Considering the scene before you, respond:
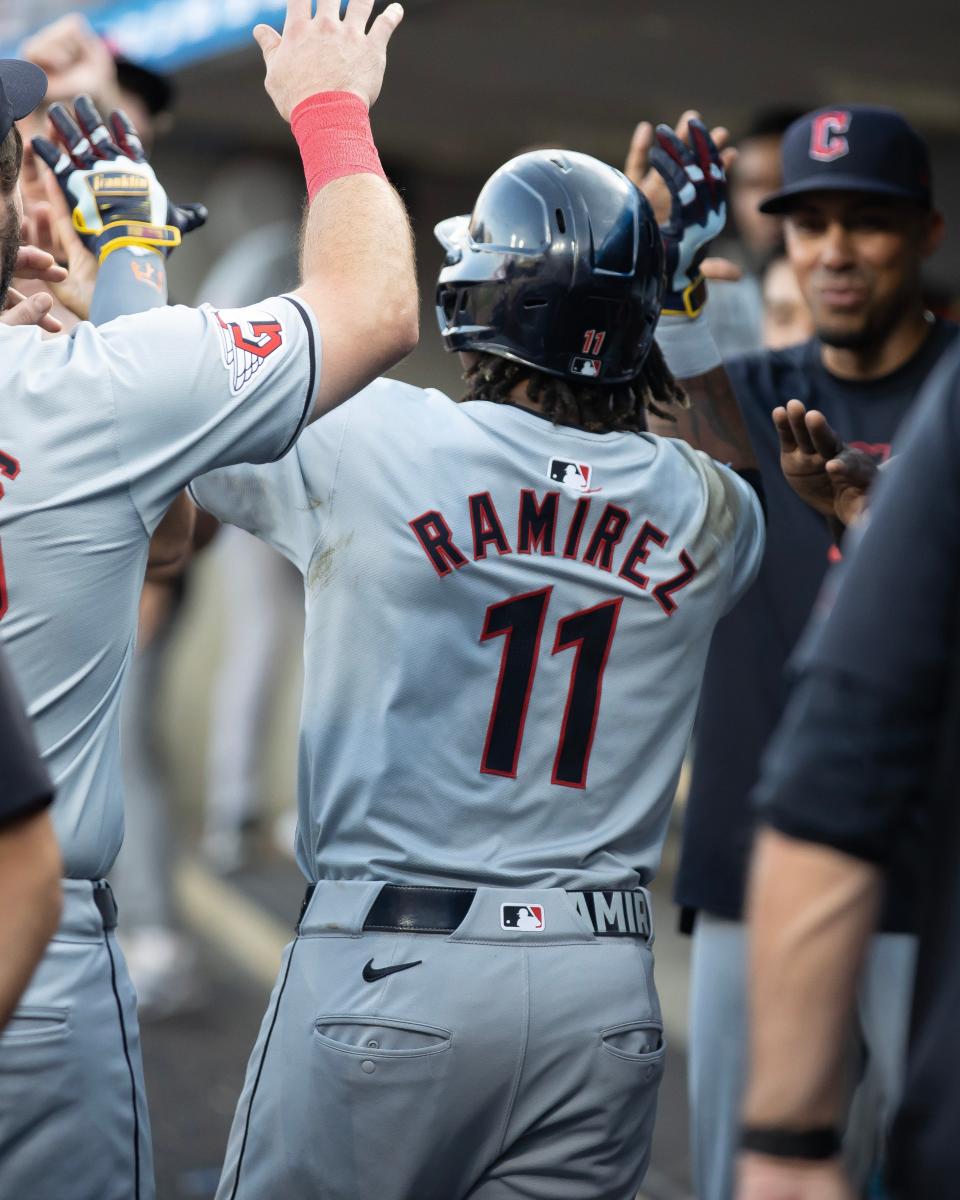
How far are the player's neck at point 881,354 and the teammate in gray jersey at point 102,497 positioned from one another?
1758mm

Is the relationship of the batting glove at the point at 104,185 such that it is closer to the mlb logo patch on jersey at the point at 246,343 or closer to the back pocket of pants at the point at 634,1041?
the mlb logo patch on jersey at the point at 246,343

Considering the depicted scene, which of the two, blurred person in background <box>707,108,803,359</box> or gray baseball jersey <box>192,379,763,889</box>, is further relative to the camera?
blurred person in background <box>707,108,803,359</box>

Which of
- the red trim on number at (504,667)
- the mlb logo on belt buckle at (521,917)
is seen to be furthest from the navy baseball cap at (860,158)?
the mlb logo on belt buckle at (521,917)

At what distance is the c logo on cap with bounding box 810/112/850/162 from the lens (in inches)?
163

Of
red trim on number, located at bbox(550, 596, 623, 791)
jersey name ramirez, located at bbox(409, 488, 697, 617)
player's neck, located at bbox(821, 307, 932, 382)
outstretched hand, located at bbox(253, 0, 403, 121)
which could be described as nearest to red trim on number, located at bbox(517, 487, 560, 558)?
jersey name ramirez, located at bbox(409, 488, 697, 617)

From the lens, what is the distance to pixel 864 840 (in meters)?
1.63

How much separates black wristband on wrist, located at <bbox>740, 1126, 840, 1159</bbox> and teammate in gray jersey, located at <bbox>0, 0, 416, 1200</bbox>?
111cm

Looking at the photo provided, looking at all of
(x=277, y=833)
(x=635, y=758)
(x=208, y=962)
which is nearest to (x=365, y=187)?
(x=635, y=758)

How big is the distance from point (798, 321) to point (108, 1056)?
4.03 m

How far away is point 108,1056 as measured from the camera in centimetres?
244

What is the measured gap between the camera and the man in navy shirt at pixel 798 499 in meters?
3.68

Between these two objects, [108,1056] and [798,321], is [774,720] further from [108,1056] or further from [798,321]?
[798,321]

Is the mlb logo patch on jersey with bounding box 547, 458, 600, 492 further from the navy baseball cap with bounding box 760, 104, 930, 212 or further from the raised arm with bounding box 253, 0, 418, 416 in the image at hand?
the navy baseball cap with bounding box 760, 104, 930, 212

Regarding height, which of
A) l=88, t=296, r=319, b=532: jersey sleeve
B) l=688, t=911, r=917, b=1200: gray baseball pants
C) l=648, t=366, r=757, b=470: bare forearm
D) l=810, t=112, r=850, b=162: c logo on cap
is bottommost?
l=688, t=911, r=917, b=1200: gray baseball pants
